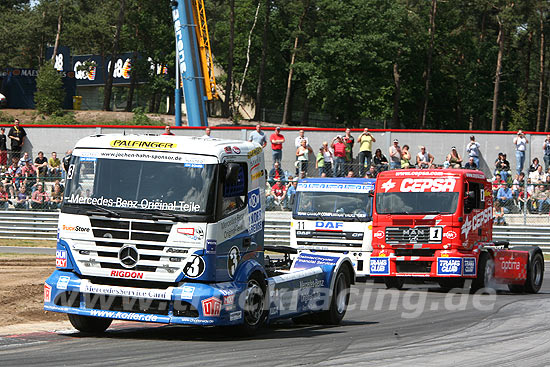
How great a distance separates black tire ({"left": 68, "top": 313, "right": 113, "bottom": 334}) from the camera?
35.5 ft

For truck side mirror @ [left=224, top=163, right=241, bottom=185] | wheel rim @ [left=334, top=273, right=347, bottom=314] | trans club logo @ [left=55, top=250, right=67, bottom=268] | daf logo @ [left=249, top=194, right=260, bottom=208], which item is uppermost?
truck side mirror @ [left=224, top=163, right=241, bottom=185]

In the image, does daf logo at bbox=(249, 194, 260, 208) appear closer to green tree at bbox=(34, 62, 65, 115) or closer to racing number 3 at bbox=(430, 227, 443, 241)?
racing number 3 at bbox=(430, 227, 443, 241)

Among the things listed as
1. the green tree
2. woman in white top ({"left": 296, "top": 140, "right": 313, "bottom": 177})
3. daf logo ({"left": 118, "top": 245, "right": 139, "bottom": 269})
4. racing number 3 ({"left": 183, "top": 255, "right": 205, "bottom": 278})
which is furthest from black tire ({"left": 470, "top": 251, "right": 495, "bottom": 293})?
the green tree

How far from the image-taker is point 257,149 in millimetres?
11477

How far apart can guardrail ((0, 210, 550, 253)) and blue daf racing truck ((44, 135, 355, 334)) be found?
14.9 metres

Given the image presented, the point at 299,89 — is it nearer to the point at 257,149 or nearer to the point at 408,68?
the point at 408,68

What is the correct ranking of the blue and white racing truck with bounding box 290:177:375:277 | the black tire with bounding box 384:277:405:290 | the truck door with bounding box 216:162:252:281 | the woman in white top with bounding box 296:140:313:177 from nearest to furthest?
1. the truck door with bounding box 216:162:252:281
2. the black tire with bounding box 384:277:405:290
3. the blue and white racing truck with bounding box 290:177:375:277
4. the woman in white top with bounding box 296:140:313:177

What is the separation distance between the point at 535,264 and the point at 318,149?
13.3 meters

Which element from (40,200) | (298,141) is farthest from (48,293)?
(298,141)

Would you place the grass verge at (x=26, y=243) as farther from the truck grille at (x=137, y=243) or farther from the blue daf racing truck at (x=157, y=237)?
the truck grille at (x=137, y=243)

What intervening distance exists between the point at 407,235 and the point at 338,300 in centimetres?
526

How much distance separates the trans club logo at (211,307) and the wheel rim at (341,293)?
3.02 metres

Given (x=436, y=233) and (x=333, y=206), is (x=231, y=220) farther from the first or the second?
(x=333, y=206)

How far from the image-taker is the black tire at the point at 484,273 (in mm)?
17562
